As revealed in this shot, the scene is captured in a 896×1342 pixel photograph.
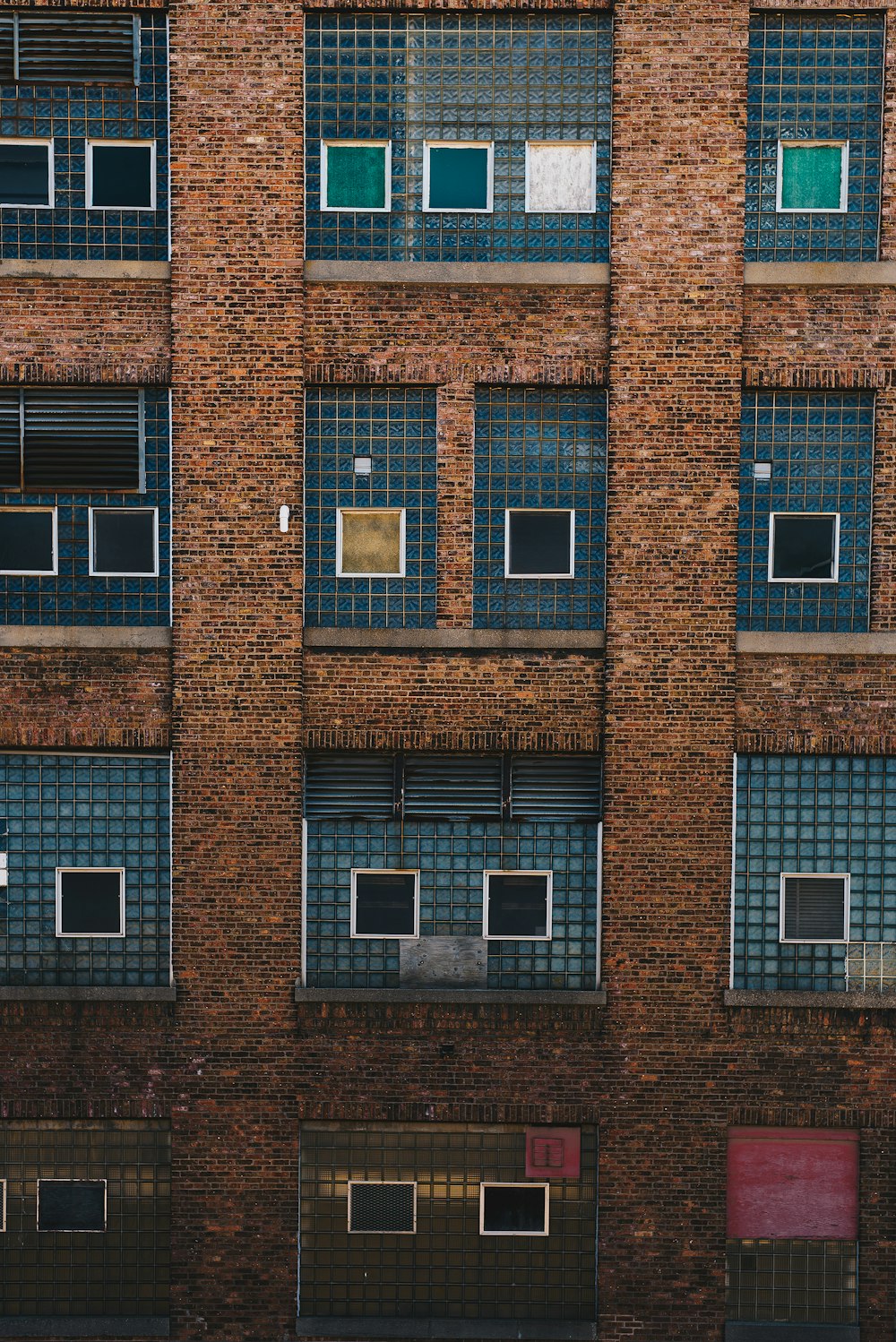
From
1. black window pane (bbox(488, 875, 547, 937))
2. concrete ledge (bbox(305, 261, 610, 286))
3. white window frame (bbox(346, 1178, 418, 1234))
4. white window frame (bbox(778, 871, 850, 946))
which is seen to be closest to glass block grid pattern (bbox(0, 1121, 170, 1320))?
white window frame (bbox(346, 1178, 418, 1234))

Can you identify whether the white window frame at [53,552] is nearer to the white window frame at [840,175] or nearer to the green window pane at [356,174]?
the green window pane at [356,174]

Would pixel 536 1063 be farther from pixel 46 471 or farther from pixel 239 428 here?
pixel 46 471

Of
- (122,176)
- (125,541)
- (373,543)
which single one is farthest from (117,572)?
(122,176)

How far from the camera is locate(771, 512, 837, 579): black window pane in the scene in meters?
12.7

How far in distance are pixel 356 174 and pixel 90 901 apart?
28.4 ft

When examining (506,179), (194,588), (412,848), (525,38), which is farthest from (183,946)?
(525,38)

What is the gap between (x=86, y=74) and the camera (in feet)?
41.2

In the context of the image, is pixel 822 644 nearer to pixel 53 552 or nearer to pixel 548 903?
pixel 548 903

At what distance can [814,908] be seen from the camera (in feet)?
41.8

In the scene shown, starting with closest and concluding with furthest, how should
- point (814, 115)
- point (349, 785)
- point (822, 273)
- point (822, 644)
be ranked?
point (822, 273) → point (822, 644) → point (814, 115) → point (349, 785)

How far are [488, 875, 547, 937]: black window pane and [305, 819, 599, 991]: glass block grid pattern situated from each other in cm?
12

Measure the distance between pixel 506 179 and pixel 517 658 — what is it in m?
5.35

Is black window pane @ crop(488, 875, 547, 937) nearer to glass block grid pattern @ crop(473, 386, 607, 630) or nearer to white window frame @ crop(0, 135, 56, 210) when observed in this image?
glass block grid pattern @ crop(473, 386, 607, 630)

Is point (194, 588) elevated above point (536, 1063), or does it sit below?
above
